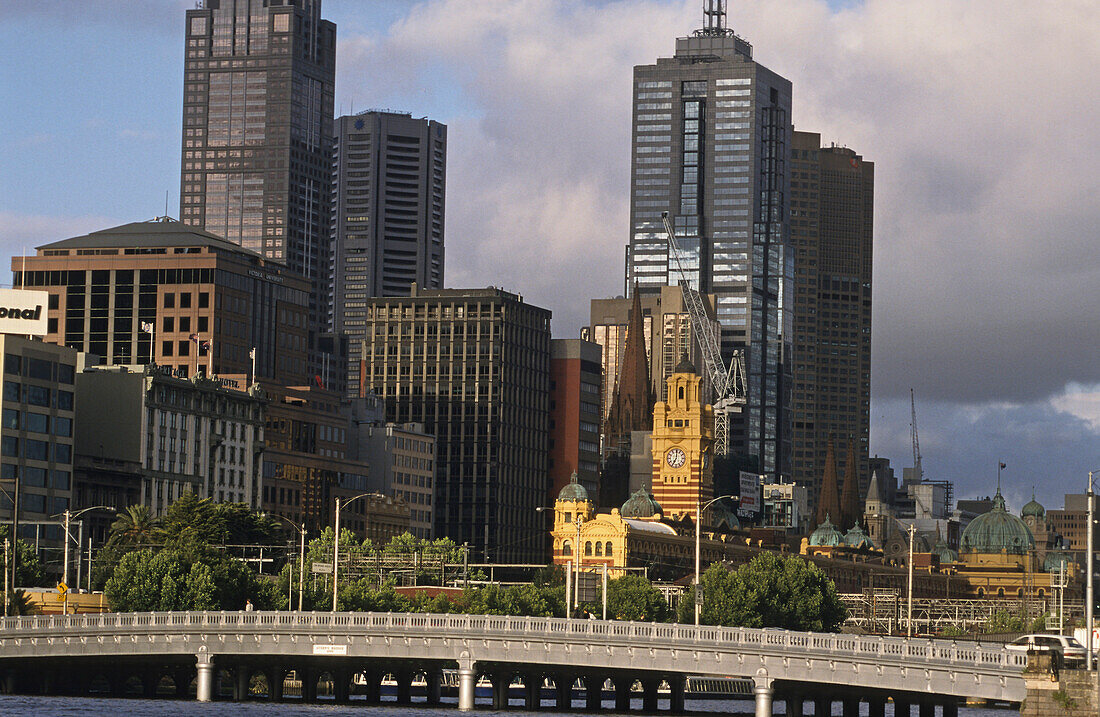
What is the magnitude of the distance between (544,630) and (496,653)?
3.37 m

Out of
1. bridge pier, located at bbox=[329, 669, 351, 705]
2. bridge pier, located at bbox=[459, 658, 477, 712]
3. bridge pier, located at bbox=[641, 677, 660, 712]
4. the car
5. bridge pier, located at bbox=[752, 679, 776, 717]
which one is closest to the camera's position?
the car

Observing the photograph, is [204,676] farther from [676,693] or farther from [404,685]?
[676,693]

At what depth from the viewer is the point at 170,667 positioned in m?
160

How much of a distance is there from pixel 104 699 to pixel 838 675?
5320 cm

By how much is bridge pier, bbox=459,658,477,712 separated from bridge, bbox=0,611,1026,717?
98 mm

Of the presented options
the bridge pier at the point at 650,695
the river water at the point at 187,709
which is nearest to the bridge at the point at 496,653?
the river water at the point at 187,709

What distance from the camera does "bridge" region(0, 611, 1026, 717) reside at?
127 metres

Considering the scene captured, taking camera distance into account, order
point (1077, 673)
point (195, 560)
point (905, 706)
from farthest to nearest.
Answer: point (195, 560) → point (905, 706) → point (1077, 673)

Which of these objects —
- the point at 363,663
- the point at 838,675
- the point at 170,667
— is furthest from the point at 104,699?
the point at 838,675

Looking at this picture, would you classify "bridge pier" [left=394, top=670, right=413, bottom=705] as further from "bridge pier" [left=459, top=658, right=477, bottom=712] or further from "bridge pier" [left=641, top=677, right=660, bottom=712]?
"bridge pier" [left=459, top=658, right=477, bottom=712]

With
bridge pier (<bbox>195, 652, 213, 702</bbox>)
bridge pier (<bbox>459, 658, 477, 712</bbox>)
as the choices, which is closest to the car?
bridge pier (<bbox>459, 658, 477, 712</bbox>)

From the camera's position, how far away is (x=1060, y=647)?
11819 cm

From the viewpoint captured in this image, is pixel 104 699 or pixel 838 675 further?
pixel 104 699

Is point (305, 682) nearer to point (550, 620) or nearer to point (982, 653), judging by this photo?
point (550, 620)
